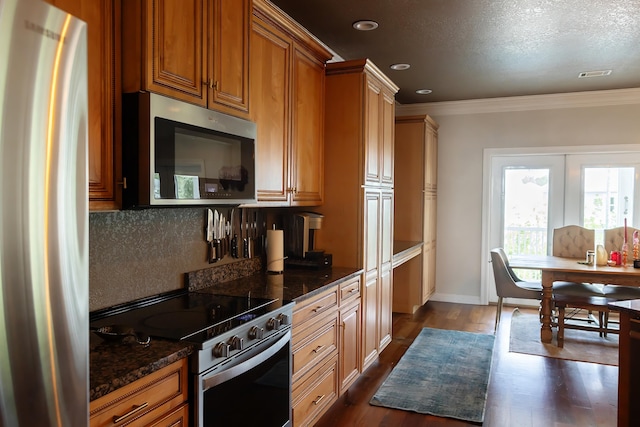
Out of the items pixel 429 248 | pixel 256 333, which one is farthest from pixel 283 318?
pixel 429 248

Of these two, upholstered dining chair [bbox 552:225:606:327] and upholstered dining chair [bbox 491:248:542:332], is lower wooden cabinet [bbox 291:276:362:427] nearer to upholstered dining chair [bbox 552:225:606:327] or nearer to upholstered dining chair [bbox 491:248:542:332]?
upholstered dining chair [bbox 491:248:542:332]

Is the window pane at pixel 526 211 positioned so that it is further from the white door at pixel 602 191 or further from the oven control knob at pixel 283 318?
the oven control knob at pixel 283 318

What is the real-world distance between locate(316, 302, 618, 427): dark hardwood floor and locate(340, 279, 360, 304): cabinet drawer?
72 cm

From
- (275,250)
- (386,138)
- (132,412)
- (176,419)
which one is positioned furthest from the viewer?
(386,138)

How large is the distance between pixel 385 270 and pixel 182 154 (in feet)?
7.63

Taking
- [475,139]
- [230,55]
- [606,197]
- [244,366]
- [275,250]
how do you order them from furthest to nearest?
[475,139]
[606,197]
[275,250]
[230,55]
[244,366]

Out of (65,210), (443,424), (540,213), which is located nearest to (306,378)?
(443,424)

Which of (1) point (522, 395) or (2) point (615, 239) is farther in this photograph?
(2) point (615, 239)

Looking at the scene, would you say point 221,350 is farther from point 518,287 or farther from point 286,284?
point 518,287

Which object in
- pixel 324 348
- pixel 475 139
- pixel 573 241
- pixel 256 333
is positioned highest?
pixel 475 139

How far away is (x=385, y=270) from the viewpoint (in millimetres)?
3781

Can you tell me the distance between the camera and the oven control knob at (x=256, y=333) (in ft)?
6.01

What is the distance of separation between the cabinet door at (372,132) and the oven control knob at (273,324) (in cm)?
151

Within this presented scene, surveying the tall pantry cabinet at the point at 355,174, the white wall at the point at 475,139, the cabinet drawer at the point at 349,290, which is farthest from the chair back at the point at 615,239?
the cabinet drawer at the point at 349,290
